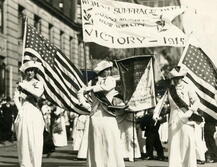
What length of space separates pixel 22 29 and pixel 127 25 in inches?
730

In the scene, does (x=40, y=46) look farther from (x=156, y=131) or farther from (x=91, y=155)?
(x=156, y=131)

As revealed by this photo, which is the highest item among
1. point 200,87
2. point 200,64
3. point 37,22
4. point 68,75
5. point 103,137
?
point 37,22

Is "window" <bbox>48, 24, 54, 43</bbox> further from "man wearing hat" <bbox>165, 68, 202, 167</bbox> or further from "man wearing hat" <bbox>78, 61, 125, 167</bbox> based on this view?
"man wearing hat" <bbox>78, 61, 125, 167</bbox>

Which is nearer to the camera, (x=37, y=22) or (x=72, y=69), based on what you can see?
(x=72, y=69)

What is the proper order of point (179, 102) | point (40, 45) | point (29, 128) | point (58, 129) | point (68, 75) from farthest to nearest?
point (58, 129) → point (68, 75) → point (40, 45) → point (179, 102) → point (29, 128)

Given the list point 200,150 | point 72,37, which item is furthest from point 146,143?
point 72,37

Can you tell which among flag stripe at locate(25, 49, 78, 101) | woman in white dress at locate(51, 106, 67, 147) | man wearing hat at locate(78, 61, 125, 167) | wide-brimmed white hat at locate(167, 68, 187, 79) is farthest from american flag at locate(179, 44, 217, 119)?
woman in white dress at locate(51, 106, 67, 147)

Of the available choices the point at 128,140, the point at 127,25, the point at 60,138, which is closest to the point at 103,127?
the point at 127,25

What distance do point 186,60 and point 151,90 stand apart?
1847mm

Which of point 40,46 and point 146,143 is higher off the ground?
point 40,46

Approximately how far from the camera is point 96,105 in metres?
9.43

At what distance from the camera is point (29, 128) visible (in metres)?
9.18

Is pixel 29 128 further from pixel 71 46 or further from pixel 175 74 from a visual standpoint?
pixel 71 46

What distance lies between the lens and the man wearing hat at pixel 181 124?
32.0ft
